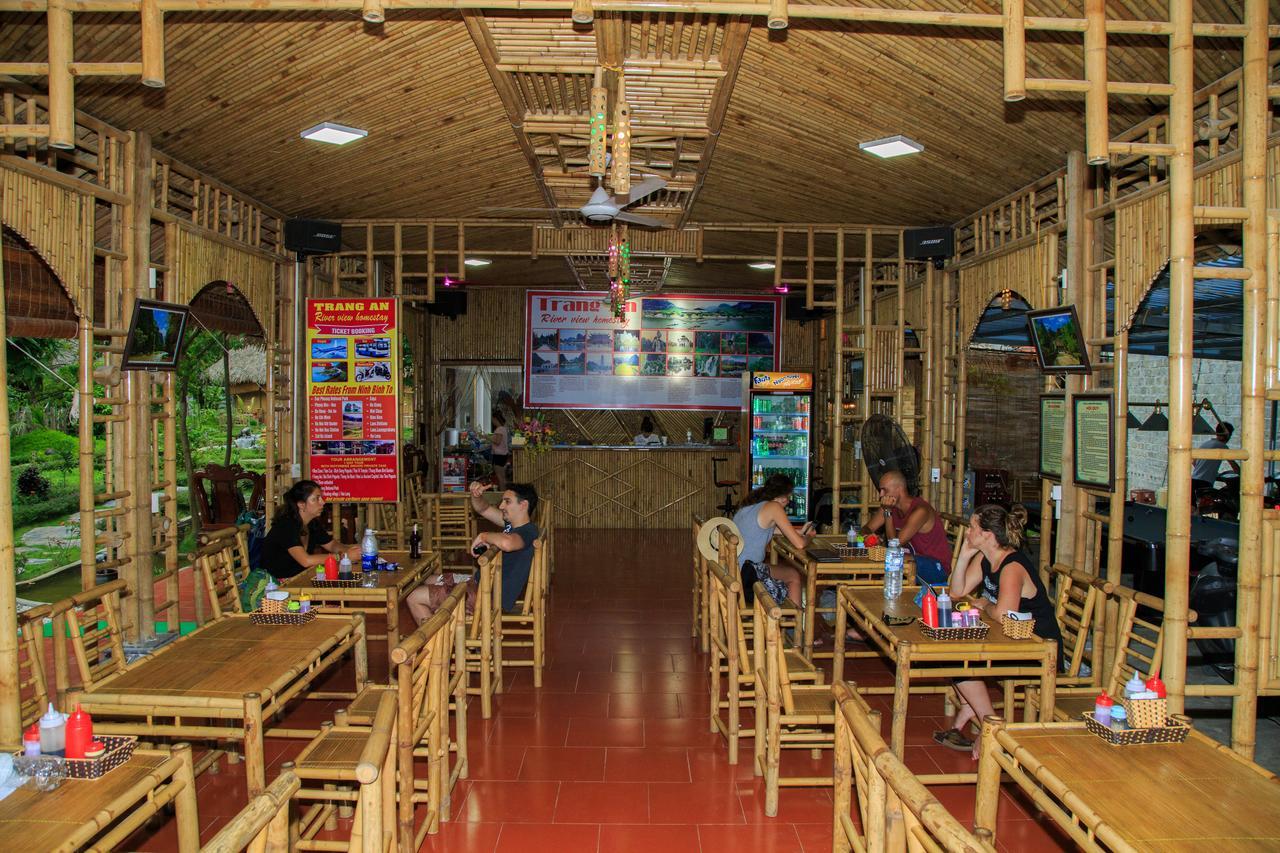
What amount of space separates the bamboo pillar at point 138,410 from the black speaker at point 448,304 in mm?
6915

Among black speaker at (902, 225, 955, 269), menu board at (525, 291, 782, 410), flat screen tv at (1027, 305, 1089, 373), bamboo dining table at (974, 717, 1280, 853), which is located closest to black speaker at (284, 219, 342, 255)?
menu board at (525, 291, 782, 410)

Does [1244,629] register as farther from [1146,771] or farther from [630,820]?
[630,820]

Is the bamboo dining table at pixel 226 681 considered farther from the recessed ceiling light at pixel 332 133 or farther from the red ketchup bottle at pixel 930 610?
the recessed ceiling light at pixel 332 133

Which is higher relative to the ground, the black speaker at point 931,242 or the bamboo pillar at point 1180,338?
the black speaker at point 931,242

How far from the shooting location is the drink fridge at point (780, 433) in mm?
10305

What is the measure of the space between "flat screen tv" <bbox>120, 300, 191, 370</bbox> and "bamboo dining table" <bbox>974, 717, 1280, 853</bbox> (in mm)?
5151

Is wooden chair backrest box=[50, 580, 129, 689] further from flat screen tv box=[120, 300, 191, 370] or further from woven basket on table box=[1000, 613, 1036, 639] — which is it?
woven basket on table box=[1000, 613, 1036, 639]

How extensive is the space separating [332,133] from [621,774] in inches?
180

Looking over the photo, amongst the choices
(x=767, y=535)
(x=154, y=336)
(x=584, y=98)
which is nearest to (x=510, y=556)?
(x=767, y=535)

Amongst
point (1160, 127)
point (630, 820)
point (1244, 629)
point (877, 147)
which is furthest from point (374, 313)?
point (1244, 629)

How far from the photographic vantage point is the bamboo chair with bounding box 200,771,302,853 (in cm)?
164

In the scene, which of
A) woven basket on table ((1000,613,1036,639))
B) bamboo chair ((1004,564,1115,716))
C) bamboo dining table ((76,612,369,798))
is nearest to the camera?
bamboo dining table ((76,612,369,798))

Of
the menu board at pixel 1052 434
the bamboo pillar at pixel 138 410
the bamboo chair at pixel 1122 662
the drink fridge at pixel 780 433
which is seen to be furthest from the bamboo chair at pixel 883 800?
the drink fridge at pixel 780 433

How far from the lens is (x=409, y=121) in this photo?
19.6 feet
